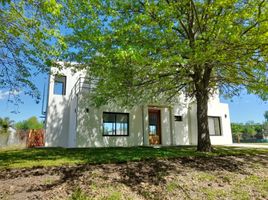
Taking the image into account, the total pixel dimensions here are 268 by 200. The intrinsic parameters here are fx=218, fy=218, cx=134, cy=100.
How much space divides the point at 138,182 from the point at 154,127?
1203 cm

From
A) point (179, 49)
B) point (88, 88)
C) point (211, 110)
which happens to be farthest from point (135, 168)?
point (211, 110)

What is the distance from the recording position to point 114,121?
16.2 m

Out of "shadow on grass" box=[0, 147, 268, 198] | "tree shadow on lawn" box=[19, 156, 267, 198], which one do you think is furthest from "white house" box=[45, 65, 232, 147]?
"tree shadow on lawn" box=[19, 156, 267, 198]

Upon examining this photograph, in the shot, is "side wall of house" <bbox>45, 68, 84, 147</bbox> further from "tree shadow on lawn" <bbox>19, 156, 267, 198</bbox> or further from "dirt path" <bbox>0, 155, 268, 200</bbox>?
"dirt path" <bbox>0, 155, 268, 200</bbox>

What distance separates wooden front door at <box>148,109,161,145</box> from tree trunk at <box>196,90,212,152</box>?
7.11 m

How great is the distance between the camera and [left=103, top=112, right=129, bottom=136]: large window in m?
15.9

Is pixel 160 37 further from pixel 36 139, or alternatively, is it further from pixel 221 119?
pixel 36 139

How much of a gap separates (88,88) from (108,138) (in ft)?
13.3

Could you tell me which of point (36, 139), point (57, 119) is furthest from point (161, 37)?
point (36, 139)

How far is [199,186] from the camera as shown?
666 centimetres

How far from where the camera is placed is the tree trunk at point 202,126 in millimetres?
11047

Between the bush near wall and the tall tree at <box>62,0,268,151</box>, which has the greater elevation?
the tall tree at <box>62,0,268,151</box>

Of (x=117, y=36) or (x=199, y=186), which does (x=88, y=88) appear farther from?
(x=199, y=186)

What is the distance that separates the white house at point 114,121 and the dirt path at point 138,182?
25.1 ft
